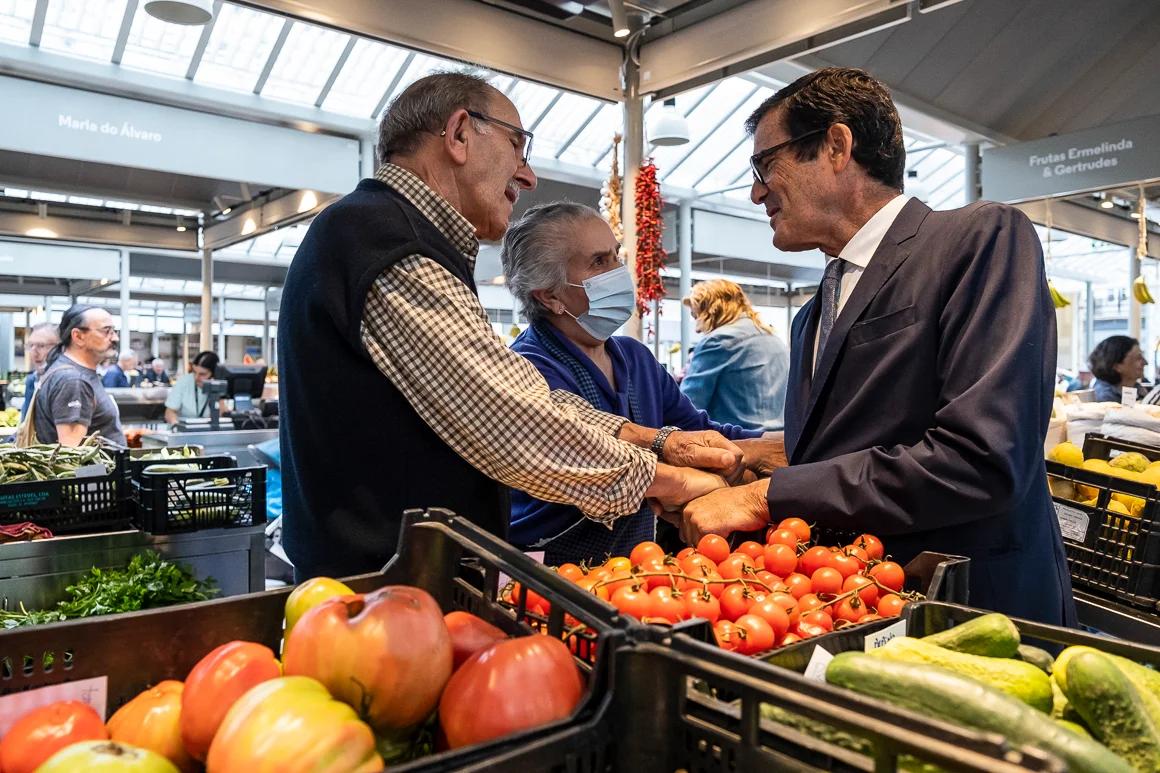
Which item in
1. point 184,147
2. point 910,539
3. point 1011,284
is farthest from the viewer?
point 184,147

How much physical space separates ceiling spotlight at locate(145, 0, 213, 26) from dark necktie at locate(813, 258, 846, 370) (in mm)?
4029

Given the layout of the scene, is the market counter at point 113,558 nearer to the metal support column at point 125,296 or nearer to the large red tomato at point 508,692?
the large red tomato at point 508,692

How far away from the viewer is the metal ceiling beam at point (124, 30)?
7906mm

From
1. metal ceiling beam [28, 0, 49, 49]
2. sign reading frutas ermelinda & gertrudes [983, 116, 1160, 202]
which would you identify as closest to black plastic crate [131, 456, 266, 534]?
metal ceiling beam [28, 0, 49, 49]

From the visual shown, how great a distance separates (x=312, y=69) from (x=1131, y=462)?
9.13 m

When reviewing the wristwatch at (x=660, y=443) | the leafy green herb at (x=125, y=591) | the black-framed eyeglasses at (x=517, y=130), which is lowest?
the leafy green herb at (x=125, y=591)

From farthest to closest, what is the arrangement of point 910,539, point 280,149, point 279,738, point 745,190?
point 745,190
point 280,149
point 910,539
point 279,738

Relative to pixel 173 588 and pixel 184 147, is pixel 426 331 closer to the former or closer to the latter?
pixel 173 588

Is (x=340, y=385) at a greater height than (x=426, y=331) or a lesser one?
lesser

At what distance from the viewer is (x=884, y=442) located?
177 centimetres

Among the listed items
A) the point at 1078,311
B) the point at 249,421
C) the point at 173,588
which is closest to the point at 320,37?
the point at 249,421

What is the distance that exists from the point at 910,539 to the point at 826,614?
0.44 metres

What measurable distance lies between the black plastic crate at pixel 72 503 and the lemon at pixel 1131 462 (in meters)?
4.01

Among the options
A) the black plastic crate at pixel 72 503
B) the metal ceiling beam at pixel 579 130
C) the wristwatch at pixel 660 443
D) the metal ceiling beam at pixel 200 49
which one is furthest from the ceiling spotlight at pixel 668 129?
the wristwatch at pixel 660 443
